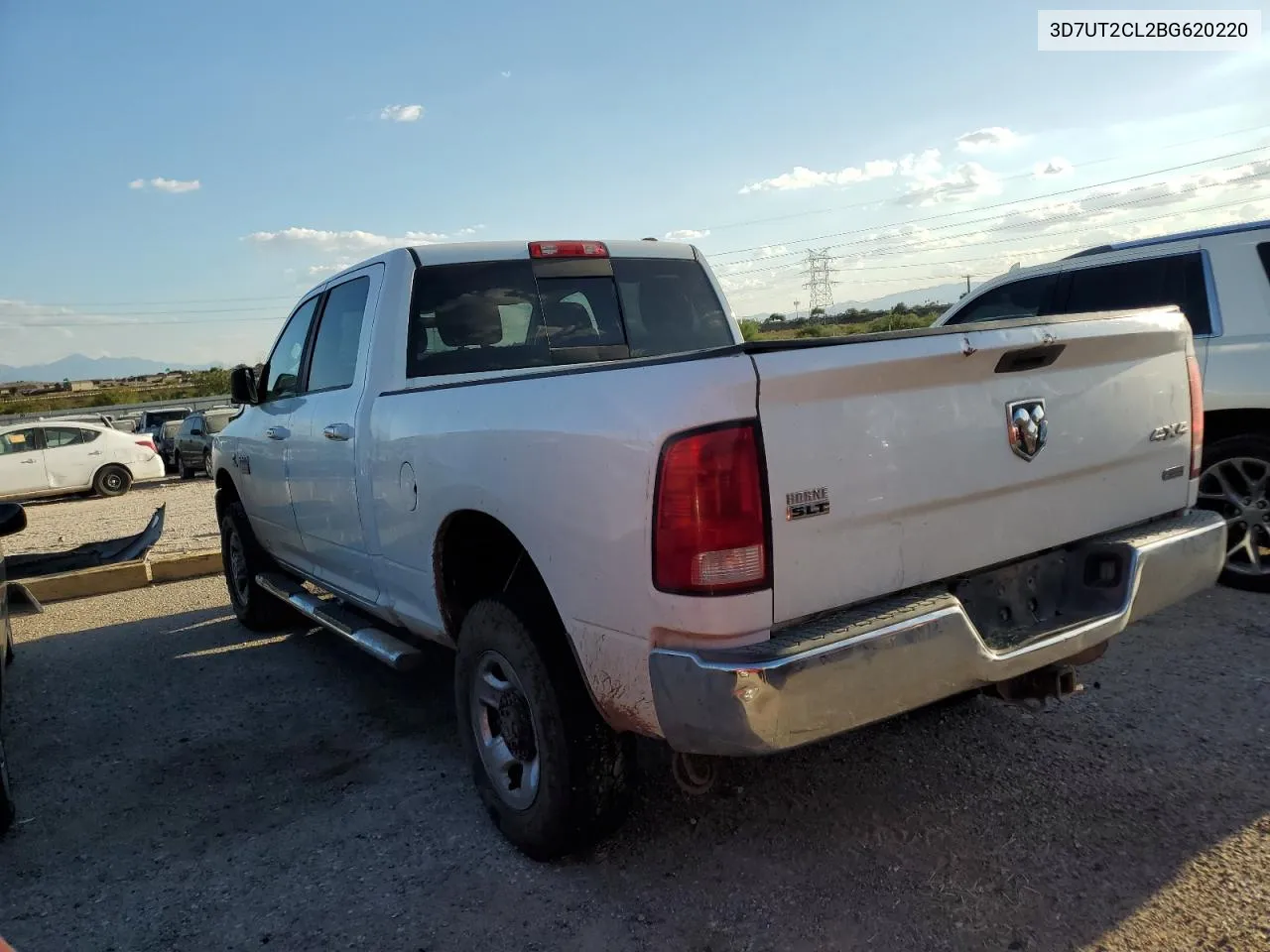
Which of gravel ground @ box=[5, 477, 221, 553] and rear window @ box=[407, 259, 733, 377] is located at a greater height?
rear window @ box=[407, 259, 733, 377]

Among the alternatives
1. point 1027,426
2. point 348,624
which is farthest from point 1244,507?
point 348,624

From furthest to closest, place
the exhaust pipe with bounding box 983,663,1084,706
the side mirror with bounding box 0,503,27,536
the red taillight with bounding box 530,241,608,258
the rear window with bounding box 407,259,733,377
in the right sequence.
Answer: the red taillight with bounding box 530,241,608,258
the side mirror with bounding box 0,503,27,536
the rear window with bounding box 407,259,733,377
the exhaust pipe with bounding box 983,663,1084,706

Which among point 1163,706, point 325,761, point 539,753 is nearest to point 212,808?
point 325,761

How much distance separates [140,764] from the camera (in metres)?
4.10

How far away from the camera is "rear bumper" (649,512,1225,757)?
216cm

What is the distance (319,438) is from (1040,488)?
3.14 meters

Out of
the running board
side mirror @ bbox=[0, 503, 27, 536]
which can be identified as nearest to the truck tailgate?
the running board

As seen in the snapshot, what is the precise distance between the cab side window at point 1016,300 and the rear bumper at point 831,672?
4275 mm

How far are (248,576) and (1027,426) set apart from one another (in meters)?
5.15

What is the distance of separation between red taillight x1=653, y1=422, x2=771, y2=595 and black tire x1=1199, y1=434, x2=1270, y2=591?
14.4 feet

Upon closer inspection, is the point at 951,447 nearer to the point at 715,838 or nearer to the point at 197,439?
the point at 715,838

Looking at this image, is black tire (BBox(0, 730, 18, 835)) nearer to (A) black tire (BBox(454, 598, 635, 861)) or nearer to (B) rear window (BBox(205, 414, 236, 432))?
(A) black tire (BBox(454, 598, 635, 861))

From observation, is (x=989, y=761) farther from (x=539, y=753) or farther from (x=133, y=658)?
(x=133, y=658)

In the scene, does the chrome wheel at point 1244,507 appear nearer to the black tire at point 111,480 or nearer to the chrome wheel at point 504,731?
the chrome wheel at point 504,731
